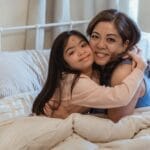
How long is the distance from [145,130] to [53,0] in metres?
1.30

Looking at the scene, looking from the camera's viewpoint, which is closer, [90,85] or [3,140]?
[3,140]

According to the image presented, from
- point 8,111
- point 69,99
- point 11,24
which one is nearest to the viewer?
point 69,99

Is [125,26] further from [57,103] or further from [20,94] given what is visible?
[20,94]

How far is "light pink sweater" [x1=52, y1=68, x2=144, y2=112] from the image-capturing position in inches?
55.6

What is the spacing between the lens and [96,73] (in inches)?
63.4

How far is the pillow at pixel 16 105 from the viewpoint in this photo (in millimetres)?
1672

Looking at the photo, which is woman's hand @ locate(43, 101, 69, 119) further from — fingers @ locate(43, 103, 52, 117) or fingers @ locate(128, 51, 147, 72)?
fingers @ locate(128, 51, 147, 72)

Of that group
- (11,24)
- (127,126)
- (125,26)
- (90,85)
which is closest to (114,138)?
(127,126)

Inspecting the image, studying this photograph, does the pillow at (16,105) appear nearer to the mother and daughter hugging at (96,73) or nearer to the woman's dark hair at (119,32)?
the mother and daughter hugging at (96,73)

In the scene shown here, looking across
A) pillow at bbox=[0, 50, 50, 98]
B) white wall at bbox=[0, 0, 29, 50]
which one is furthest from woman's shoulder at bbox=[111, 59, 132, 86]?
white wall at bbox=[0, 0, 29, 50]

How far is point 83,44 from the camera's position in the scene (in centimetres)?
154

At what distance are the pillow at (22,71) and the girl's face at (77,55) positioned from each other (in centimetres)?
51

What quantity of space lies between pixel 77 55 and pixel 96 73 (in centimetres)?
16

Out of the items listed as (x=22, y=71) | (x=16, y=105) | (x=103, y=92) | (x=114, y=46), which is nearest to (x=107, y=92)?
(x=103, y=92)
